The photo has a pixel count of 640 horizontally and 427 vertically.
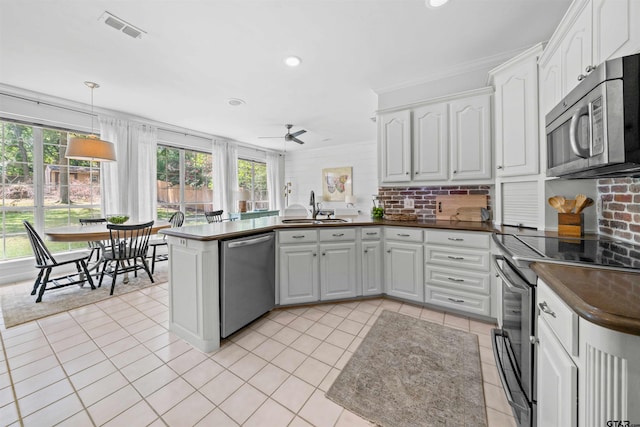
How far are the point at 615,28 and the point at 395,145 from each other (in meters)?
1.84

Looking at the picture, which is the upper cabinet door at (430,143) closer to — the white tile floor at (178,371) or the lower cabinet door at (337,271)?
the lower cabinet door at (337,271)

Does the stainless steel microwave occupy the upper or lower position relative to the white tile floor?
upper

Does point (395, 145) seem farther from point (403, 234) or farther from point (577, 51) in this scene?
point (577, 51)

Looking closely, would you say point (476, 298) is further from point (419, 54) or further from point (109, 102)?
point (109, 102)

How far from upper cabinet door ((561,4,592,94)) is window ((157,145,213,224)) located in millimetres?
5900

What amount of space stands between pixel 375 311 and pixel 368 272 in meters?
0.41

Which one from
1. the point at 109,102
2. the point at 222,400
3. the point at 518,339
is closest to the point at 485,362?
the point at 518,339

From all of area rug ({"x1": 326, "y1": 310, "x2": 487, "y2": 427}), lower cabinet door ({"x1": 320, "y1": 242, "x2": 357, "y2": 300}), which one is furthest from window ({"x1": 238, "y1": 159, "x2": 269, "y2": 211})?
area rug ({"x1": 326, "y1": 310, "x2": 487, "y2": 427})

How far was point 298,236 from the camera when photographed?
247cm

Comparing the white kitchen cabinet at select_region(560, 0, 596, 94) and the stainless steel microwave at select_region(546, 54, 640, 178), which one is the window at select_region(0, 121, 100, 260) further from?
the white kitchen cabinet at select_region(560, 0, 596, 94)

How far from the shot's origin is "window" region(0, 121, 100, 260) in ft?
10.8

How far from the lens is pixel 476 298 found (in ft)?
7.27

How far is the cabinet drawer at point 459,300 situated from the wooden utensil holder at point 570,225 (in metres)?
0.82

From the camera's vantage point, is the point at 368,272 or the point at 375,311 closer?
the point at 375,311
